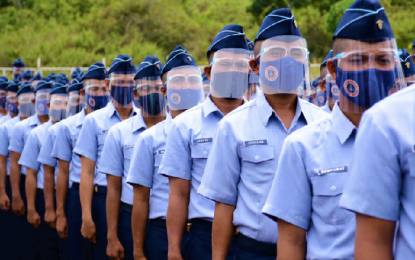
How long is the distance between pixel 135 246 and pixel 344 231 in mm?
2501

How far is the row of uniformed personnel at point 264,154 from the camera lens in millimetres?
1729

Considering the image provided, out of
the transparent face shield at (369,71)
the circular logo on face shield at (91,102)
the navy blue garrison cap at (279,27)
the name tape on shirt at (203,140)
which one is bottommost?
the circular logo on face shield at (91,102)

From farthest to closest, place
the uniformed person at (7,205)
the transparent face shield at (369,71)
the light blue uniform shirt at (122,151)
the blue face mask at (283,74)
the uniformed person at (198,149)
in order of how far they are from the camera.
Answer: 1. the uniformed person at (7,205)
2. the light blue uniform shirt at (122,151)
3. the uniformed person at (198,149)
4. the blue face mask at (283,74)
5. the transparent face shield at (369,71)

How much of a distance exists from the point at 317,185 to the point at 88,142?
3.77m

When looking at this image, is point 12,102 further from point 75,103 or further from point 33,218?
point 75,103

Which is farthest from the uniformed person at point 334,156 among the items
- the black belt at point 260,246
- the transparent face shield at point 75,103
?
the transparent face shield at point 75,103

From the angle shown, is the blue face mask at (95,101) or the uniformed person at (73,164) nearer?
the uniformed person at (73,164)

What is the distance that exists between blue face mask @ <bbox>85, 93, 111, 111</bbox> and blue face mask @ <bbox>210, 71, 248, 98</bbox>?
9.97ft

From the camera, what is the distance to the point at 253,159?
301 centimetres

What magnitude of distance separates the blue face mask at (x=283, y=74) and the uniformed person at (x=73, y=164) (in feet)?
12.3

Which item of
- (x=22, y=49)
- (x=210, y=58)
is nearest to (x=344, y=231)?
(x=210, y=58)

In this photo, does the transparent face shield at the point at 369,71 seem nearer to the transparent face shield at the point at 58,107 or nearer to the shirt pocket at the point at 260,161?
the shirt pocket at the point at 260,161

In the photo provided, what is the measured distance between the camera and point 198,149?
379cm

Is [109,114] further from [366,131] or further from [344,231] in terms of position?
[366,131]
